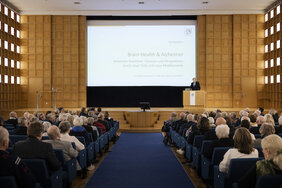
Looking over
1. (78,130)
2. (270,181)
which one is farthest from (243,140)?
(78,130)

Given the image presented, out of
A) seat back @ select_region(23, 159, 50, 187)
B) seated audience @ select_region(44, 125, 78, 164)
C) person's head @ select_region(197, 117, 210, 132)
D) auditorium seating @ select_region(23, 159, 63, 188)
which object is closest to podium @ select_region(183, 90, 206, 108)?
person's head @ select_region(197, 117, 210, 132)

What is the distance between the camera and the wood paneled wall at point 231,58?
1603 centimetres

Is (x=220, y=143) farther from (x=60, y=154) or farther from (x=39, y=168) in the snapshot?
(x=39, y=168)

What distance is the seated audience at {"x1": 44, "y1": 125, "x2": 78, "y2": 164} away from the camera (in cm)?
403

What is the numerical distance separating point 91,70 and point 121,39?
7.95 ft

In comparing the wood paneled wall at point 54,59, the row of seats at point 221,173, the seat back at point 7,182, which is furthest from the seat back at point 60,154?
the wood paneled wall at point 54,59

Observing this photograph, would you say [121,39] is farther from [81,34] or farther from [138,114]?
[138,114]

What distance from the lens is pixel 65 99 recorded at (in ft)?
53.6

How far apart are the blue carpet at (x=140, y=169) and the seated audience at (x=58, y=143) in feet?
2.61

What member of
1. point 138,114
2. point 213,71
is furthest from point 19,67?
point 213,71

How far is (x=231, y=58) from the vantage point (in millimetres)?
16250

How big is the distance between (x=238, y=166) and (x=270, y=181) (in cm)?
82

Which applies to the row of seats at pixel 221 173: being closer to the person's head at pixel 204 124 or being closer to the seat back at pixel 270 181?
the seat back at pixel 270 181

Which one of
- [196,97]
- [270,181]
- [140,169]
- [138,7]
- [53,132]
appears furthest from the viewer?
[138,7]
